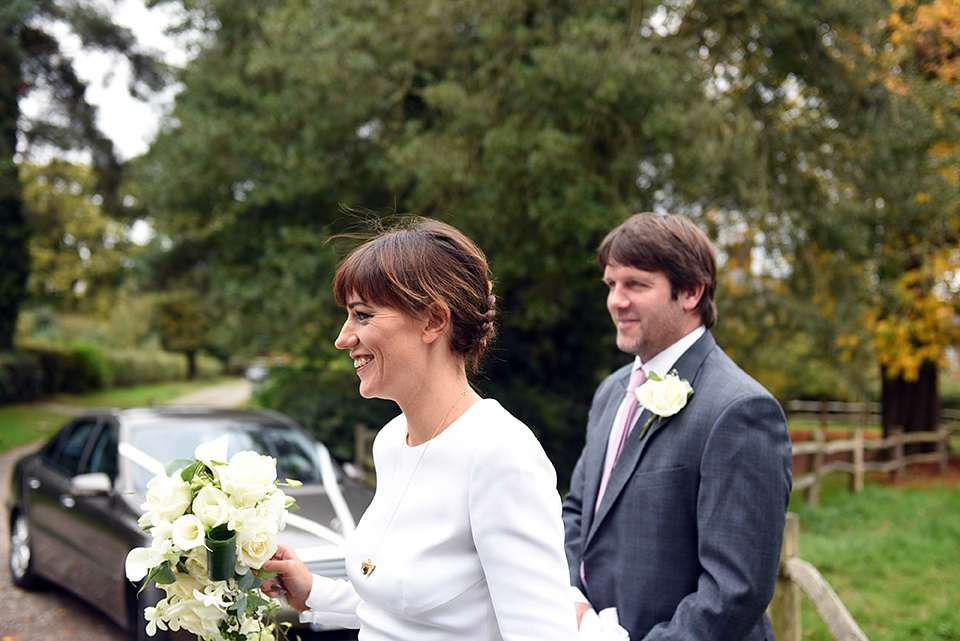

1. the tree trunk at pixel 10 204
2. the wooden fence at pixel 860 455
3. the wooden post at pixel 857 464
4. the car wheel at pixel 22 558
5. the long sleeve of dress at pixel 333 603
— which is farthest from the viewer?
the tree trunk at pixel 10 204

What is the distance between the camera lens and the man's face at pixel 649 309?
2.36m

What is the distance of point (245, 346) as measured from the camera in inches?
478

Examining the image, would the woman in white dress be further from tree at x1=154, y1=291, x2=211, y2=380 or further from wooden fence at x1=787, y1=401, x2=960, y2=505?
tree at x1=154, y1=291, x2=211, y2=380

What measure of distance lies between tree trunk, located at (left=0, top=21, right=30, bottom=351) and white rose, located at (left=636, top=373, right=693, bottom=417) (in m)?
16.5

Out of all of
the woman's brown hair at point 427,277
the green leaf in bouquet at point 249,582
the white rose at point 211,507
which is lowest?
the green leaf in bouquet at point 249,582

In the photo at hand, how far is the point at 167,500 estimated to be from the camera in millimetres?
1761

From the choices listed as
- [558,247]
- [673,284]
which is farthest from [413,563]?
[558,247]

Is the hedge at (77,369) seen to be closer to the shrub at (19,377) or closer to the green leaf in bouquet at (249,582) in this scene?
the shrub at (19,377)

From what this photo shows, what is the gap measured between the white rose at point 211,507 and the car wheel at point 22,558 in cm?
600

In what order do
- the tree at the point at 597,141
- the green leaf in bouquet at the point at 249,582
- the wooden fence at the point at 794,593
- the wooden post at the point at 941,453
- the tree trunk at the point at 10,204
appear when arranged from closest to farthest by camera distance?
the green leaf in bouquet at the point at 249,582
the wooden fence at the point at 794,593
the tree at the point at 597,141
the wooden post at the point at 941,453
the tree trunk at the point at 10,204

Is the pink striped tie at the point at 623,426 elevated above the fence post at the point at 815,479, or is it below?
above

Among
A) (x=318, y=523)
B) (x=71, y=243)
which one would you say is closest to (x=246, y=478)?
(x=318, y=523)

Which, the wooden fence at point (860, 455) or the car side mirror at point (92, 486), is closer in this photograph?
the car side mirror at point (92, 486)

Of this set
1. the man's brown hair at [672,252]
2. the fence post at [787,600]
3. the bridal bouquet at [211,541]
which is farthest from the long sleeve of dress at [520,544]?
the fence post at [787,600]
